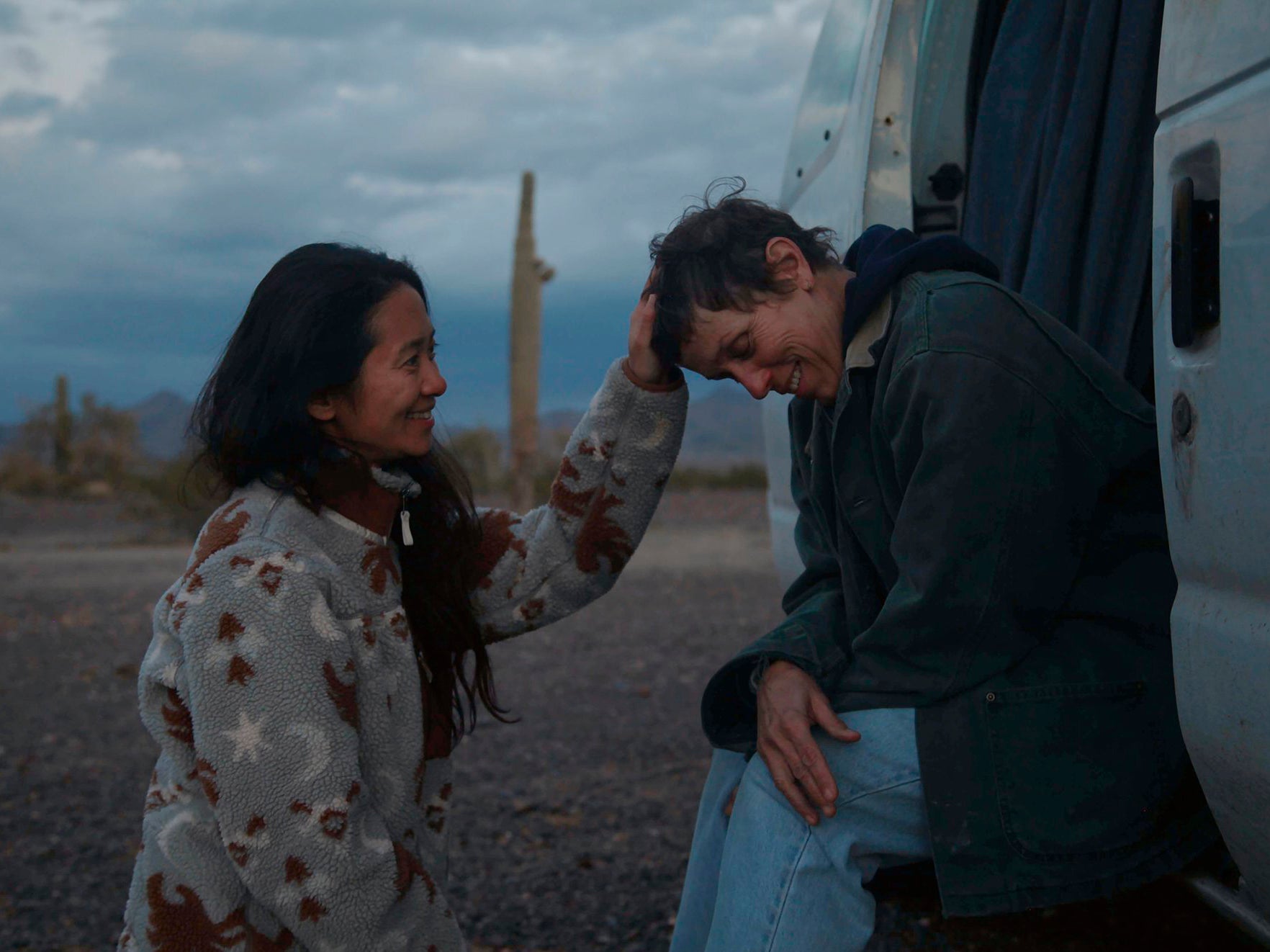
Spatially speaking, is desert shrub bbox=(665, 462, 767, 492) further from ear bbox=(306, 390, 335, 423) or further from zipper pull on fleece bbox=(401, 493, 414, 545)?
ear bbox=(306, 390, 335, 423)

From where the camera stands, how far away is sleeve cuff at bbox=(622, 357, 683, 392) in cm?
221

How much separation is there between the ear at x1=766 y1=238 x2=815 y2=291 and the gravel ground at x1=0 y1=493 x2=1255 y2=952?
92cm

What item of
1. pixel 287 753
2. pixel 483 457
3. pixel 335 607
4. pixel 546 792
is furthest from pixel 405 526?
pixel 483 457

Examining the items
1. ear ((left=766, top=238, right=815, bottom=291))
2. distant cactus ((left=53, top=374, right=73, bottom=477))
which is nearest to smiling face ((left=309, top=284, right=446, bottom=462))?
ear ((left=766, top=238, right=815, bottom=291))

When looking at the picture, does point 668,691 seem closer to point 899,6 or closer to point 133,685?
point 133,685

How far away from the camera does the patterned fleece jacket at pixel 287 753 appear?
5.73 ft

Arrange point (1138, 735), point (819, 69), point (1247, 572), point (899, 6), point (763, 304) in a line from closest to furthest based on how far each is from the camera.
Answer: point (1247, 572) → point (1138, 735) → point (763, 304) → point (899, 6) → point (819, 69)

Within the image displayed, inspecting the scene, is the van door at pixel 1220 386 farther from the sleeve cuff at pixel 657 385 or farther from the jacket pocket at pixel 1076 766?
the sleeve cuff at pixel 657 385

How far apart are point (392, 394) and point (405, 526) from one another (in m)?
0.23

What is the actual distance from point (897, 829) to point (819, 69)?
95.7 inches

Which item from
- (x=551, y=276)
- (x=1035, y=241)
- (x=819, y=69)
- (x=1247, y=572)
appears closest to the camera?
(x=1247, y=572)

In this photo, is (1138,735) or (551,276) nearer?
(1138,735)

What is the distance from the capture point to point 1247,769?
140 cm

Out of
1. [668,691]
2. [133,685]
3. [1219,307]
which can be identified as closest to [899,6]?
[1219,307]
